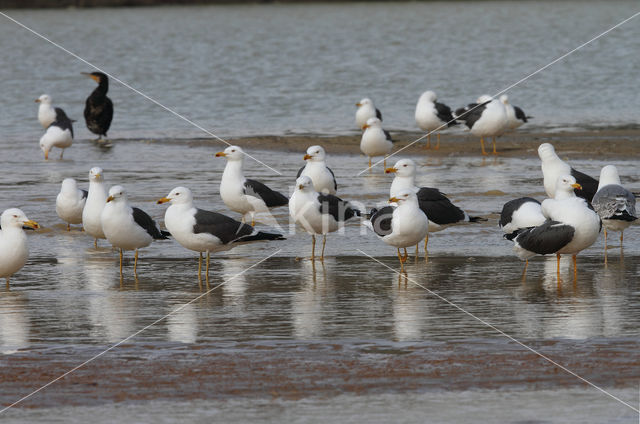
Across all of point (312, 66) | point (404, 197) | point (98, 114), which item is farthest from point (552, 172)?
point (312, 66)

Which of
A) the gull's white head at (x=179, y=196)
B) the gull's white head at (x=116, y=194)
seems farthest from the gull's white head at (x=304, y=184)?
the gull's white head at (x=116, y=194)

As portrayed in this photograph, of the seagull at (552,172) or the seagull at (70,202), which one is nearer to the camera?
the seagull at (70,202)

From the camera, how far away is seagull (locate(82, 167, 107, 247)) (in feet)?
39.0

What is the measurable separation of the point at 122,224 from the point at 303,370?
3.88m

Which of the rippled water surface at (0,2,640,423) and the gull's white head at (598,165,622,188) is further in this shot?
the gull's white head at (598,165,622,188)

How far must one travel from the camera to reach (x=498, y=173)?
18.7 metres

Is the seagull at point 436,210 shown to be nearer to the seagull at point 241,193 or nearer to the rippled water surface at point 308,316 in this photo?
the rippled water surface at point 308,316

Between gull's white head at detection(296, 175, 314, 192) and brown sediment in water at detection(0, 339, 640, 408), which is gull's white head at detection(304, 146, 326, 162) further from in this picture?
brown sediment in water at detection(0, 339, 640, 408)

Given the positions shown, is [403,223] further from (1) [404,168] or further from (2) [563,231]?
(1) [404,168]

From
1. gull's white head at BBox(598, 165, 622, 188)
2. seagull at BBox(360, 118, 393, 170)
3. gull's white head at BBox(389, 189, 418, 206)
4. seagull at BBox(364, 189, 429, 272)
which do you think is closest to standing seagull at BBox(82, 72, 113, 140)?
seagull at BBox(360, 118, 393, 170)

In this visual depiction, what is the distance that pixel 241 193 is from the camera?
45.1 feet

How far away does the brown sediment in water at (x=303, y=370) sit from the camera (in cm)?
749

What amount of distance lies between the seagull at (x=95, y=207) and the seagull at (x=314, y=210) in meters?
2.05

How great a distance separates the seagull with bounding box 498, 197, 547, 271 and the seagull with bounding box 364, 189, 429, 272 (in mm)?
913
